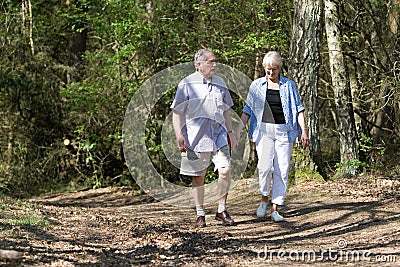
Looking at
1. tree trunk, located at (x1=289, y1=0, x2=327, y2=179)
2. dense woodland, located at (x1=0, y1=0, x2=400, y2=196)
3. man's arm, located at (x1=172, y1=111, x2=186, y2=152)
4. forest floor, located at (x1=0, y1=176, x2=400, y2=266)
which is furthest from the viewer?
dense woodland, located at (x1=0, y1=0, x2=400, y2=196)

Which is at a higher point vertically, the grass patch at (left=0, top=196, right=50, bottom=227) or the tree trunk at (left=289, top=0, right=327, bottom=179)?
the tree trunk at (left=289, top=0, right=327, bottom=179)

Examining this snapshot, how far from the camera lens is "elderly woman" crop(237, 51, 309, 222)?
718 centimetres

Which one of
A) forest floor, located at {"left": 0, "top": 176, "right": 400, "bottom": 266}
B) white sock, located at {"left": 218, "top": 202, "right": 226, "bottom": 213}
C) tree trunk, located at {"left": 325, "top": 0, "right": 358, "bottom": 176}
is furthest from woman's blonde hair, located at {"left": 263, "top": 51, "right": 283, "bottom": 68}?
tree trunk, located at {"left": 325, "top": 0, "right": 358, "bottom": 176}

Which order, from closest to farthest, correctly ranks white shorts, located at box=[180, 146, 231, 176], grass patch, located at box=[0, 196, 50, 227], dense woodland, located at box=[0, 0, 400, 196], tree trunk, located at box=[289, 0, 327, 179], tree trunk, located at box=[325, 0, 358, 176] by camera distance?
grass patch, located at box=[0, 196, 50, 227]
white shorts, located at box=[180, 146, 231, 176]
tree trunk, located at box=[289, 0, 327, 179]
tree trunk, located at box=[325, 0, 358, 176]
dense woodland, located at box=[0, 0, 400, 196]

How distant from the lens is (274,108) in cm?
723

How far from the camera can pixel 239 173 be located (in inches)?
482

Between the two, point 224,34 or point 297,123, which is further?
point 224,34

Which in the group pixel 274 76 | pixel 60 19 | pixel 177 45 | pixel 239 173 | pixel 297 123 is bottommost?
pixel 239 173

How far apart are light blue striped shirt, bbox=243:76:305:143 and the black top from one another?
0.14 feet

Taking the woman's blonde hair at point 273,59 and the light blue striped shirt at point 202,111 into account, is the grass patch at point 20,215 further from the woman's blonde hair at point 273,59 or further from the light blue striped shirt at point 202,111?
the woman's blonde hair at point 273,59

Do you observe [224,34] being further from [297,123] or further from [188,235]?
[188,235]

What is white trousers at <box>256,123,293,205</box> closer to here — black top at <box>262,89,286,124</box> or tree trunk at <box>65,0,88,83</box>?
black top at <box>262,89,286,124</box>

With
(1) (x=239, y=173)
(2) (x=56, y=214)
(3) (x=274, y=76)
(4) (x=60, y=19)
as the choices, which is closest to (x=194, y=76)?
(3) (x=274, y=76)

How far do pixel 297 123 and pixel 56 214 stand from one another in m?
3.05
